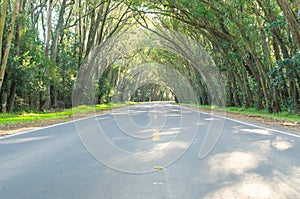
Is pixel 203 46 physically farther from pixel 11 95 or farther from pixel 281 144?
pixel 281 144

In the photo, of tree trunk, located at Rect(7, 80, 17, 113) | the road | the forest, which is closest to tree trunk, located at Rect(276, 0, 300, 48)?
the forest

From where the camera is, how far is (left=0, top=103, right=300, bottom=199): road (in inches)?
179

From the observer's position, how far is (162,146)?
8.30 m

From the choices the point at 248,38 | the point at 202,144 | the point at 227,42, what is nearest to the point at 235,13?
the point at 248,38

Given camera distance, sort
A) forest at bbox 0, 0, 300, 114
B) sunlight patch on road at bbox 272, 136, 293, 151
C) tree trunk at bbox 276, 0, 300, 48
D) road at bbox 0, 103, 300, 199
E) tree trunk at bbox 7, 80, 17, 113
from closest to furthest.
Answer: road at bbox 0, 103, 300, 199 < sunlight patch on road at bbox 272, 136, 293, 151 < tree trunk at bbox 276, 0, 300, 48 < forest at bbox 0, 0, 300, 114 < tree trunk at bbox 7, 80, 17, 113

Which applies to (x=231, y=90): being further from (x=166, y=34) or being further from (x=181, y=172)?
(x=181, y=172)

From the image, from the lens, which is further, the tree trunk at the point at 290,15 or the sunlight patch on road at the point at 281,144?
the tree trunk at the point at 290,15

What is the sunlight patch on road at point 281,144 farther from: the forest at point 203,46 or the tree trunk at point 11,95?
the tree trunk at point 11,95

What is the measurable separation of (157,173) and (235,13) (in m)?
16.2

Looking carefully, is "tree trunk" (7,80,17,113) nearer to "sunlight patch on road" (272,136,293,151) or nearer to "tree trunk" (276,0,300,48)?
"tree trunk" (276,0,300,48)


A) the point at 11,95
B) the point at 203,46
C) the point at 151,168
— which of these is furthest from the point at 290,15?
the point at 203,46

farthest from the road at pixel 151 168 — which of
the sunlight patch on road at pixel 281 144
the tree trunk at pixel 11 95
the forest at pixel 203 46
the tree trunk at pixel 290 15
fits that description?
the tree trunk at pixel 11 95

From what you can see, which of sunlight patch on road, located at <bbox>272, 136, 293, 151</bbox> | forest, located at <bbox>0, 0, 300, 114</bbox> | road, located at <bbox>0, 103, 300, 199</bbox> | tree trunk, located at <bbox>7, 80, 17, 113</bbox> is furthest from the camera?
tree trunk, located at <bbox>7, 80, 17, 113</bbox>

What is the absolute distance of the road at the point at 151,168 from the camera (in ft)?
14.9
